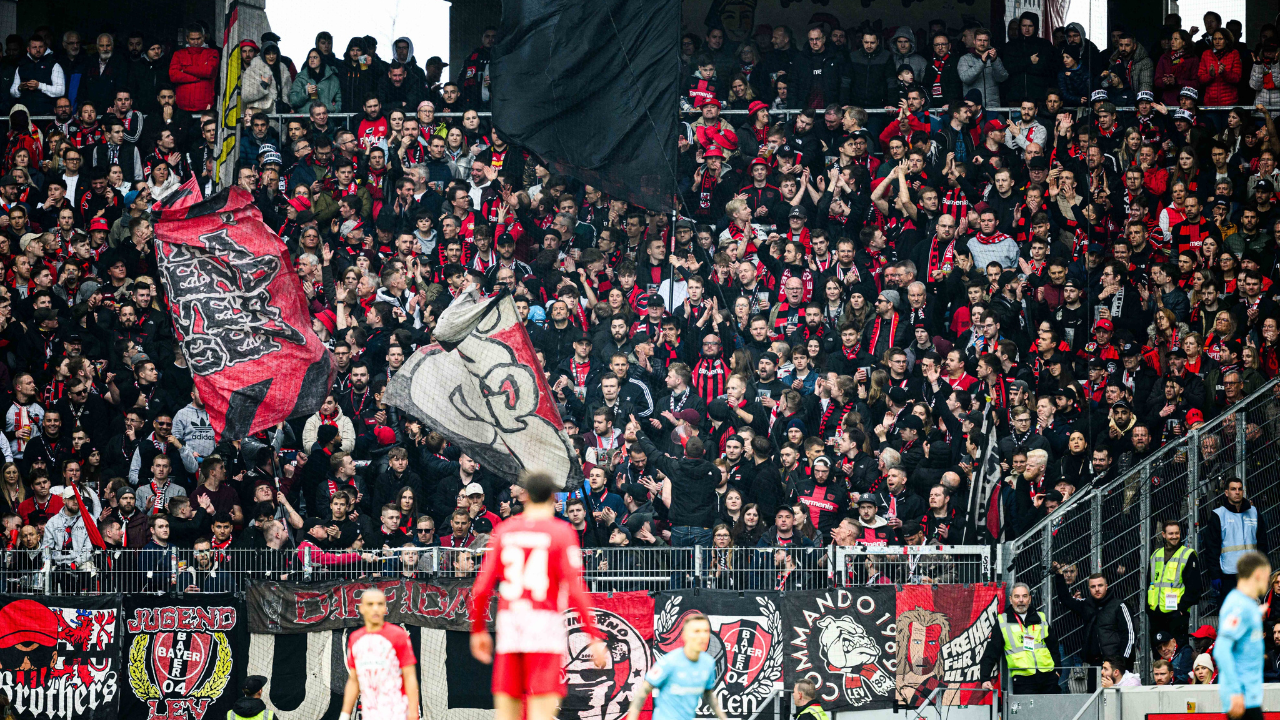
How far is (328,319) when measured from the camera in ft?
63.5

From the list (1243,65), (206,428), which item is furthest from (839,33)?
(206,428)

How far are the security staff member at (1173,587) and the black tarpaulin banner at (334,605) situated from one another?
6.31 metres

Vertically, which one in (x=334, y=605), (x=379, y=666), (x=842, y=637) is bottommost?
(x=379, y=666)

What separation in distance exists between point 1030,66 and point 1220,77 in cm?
238

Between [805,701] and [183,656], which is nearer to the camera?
[805,701]

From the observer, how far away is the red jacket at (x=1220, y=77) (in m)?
21.4

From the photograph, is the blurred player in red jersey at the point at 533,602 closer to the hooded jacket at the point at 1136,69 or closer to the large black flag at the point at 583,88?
the large black flag at the point at 583,88

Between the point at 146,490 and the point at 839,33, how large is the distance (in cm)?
1084

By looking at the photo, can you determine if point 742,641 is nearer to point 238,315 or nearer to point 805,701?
A: point 805,701

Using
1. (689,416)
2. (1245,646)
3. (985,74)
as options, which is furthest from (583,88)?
(1245,646)

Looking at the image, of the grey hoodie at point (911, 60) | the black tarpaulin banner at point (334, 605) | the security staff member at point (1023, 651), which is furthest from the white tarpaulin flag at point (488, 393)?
the grey hoodie at point (911, 60)

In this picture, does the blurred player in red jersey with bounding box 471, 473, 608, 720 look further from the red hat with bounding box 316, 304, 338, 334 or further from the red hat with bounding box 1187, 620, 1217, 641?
the red hat with bounding box 316, 304, 338, 334

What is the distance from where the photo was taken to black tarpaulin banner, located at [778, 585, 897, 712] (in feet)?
49.7

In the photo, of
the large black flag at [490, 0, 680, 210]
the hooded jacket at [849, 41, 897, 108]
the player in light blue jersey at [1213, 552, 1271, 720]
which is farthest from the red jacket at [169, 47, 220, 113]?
the player in light blue jersey at [1213, 552, 1271, 720]
